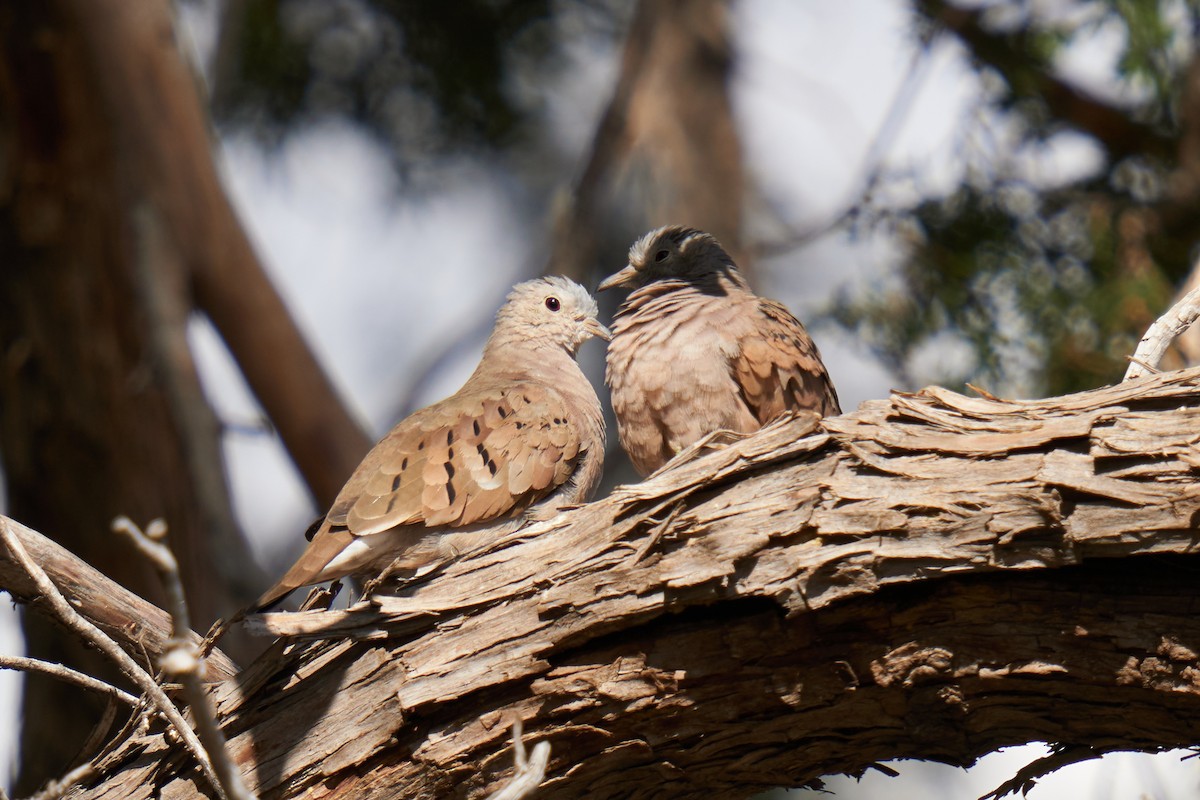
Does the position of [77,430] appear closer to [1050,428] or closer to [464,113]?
[464,113]

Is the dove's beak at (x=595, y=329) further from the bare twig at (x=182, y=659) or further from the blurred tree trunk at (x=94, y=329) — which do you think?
the bare twig at (x=182, y=659)

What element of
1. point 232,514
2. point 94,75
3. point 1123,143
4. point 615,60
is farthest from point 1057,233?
point 94,75

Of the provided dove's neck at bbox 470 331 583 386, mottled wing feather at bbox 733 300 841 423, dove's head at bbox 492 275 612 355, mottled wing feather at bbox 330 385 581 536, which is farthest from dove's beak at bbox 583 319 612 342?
mottled wing feather at bbox 330 385 581 536

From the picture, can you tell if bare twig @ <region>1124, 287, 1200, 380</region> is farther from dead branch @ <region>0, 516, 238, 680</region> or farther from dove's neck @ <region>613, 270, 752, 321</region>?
dead branch @ <region>0, 516, 238, 680</region>

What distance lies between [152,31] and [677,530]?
13.7 feet

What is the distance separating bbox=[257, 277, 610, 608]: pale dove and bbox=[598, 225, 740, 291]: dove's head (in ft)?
2.99

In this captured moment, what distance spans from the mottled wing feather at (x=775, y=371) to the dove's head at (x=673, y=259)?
74 cm

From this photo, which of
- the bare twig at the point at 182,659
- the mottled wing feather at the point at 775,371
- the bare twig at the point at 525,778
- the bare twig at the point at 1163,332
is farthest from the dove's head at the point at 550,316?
the bare twig at the point at 182,659

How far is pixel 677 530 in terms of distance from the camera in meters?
3.03

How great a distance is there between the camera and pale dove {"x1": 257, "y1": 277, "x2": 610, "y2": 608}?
366 cm

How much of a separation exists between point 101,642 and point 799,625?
1.60m

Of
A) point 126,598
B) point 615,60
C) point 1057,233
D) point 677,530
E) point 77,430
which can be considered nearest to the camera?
point 677,530

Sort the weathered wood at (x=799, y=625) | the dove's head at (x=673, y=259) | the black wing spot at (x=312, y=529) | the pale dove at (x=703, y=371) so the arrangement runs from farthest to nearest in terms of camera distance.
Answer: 1. the dove's head at (x=673, y=259)
2. the pale dove at (x=703, y=371)
3. the black wing spot at (x=312, y=529)
4. the weathered wood at (x=799, y=625)

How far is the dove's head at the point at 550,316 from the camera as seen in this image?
5148mm
